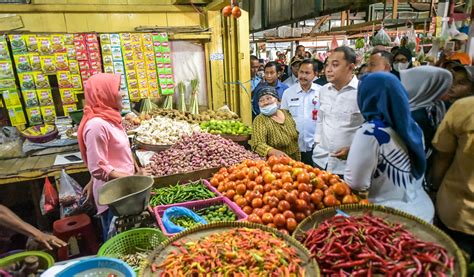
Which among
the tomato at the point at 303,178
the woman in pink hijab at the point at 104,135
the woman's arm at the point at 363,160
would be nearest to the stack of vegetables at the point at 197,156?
the woman in pink hijab at the point at 104,135

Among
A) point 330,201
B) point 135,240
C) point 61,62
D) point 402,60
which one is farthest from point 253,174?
point 402,60

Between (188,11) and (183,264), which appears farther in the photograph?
(188,11)

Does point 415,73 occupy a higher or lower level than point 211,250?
higher

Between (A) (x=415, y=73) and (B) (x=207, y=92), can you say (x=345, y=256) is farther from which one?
(B) (x=207, y=92)

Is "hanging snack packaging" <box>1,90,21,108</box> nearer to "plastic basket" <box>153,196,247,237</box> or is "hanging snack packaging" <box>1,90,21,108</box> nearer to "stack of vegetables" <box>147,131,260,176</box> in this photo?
"stack of vegetables" <box>147,131,260,176</box>

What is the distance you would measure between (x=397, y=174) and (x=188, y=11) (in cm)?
514

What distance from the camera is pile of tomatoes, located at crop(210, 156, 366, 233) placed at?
2312mm

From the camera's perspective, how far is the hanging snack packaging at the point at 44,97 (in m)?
5.03

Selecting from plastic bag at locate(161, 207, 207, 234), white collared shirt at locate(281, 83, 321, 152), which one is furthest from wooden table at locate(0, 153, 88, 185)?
white collared shirt at locate(281, 83, 321, 152)

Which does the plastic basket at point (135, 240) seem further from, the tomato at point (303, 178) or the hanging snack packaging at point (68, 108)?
the hanging snack packaging at point (68, 108)

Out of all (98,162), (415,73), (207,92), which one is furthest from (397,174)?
(207,92)

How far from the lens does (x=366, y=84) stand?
7.27 feet

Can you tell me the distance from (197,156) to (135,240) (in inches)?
66.7

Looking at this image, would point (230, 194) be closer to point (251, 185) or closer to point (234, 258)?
point (251, 185)
